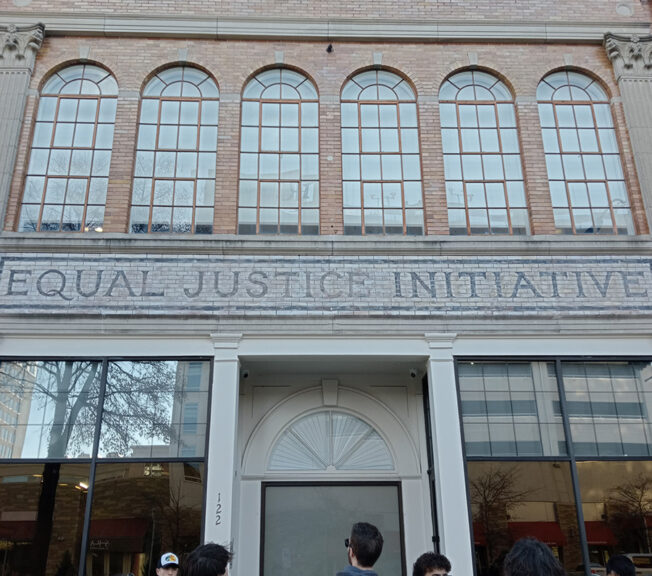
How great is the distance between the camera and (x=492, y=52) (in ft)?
37.3

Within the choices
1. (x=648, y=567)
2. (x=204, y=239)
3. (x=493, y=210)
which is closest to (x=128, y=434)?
(x=204, y=239)

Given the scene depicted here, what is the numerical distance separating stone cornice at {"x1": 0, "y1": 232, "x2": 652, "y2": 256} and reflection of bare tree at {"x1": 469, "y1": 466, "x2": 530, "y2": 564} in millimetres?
3297

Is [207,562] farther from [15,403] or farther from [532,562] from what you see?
[15,403]

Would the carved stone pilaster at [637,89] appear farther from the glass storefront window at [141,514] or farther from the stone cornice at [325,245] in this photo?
the glass storefront window at [141,514]

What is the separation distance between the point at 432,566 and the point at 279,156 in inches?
284

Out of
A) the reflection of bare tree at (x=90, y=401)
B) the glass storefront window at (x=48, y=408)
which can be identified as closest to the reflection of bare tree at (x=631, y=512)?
the reflection of bare tree at (x=90, y=401)

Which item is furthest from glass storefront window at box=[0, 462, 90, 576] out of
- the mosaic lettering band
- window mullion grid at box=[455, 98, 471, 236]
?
window mullion grid at box=[455, 98, 471, 236]

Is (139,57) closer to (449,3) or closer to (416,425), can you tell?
(449,3)

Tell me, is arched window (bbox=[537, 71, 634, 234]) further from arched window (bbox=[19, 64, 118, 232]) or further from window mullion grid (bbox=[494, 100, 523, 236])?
arched window (bbox=[19, 64, 118, 232])

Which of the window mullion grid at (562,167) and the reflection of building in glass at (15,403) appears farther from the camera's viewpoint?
the window mullion grid at (562,167)

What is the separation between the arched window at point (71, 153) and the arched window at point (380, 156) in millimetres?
3978

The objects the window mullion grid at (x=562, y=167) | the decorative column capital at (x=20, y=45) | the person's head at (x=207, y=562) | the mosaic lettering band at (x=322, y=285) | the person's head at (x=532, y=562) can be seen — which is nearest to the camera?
the person's head at (x=532, y=562)

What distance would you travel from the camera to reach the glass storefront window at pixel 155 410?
8.88 meters

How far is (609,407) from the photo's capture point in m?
9.34
